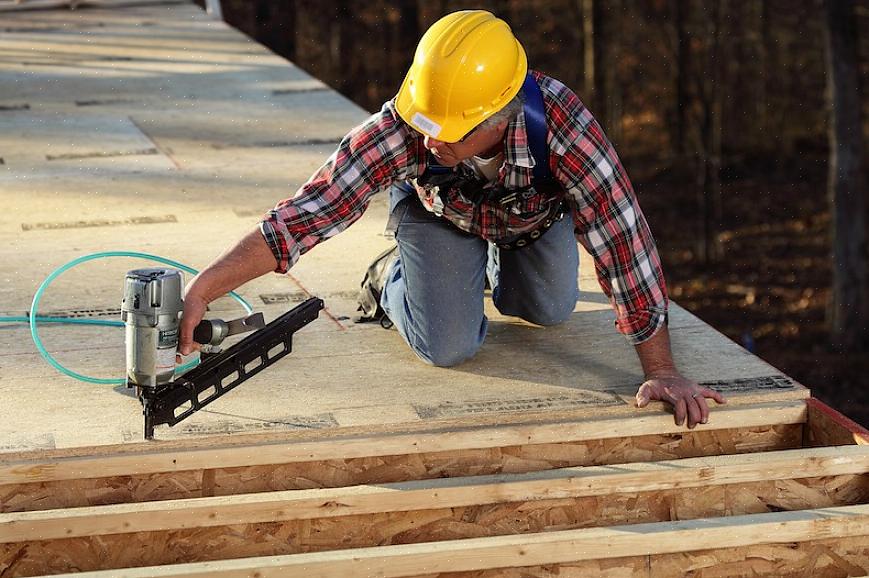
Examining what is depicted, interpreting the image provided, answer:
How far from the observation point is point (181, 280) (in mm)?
3117

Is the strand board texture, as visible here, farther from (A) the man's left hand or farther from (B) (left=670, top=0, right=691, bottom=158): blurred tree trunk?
(B) (left=670, top=0, right=691, bottom=158): blurred tree trunk

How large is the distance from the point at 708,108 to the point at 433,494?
983 centimetres

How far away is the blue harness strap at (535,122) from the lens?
3.40 m

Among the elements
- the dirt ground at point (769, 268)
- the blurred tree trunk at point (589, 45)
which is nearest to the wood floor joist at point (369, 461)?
the dirt ground at point (769, 268)

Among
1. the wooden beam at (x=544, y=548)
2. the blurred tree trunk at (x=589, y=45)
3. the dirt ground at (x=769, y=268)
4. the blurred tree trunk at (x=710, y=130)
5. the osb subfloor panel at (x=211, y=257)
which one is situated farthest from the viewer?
the blurred tree trunk at (x=589, y=45)

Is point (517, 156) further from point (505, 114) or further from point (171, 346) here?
point (171, 346)

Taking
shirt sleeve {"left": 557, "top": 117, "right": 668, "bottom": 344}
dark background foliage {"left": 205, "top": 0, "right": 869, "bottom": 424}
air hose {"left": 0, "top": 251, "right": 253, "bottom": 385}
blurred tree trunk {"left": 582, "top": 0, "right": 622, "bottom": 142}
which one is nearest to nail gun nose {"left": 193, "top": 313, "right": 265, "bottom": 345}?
air hose {"left": 0, "top": 251, "right": 253, "bottom": 385}

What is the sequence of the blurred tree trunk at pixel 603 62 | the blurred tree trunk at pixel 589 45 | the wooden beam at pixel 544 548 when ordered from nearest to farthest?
the wooden beam at pixel 544 548
the blurred tree trunk at pixel 603 62
the blurred tree trunk at pixel 589 45

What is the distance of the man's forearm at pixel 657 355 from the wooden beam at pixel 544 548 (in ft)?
1.72

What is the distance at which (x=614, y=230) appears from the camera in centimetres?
347

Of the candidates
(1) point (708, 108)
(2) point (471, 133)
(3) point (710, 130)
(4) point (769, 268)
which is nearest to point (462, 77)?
(2) point (471, 133)

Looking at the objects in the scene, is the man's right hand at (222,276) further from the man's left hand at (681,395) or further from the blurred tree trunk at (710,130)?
the blurred tree trunk at (710,130)

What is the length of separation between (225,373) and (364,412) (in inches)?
16.8

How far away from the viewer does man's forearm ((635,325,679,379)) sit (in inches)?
142
